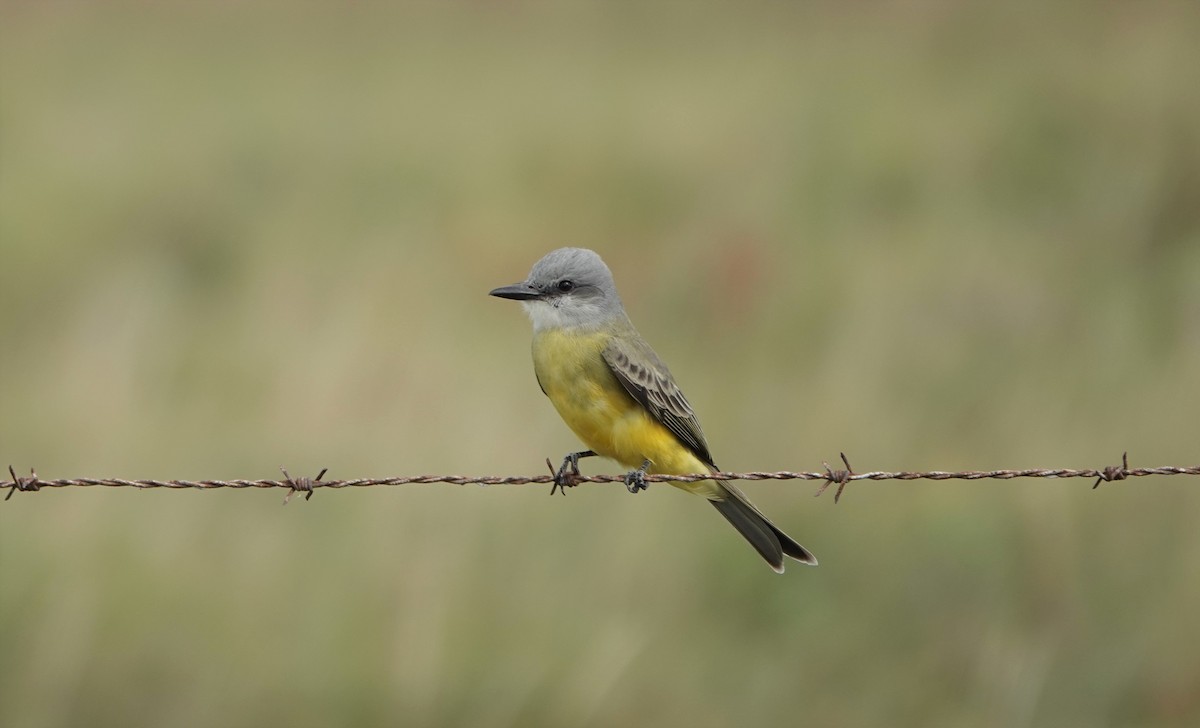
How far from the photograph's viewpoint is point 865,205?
13.1 metres

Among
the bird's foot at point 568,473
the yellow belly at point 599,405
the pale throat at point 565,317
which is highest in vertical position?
the pale throat at point 565,317

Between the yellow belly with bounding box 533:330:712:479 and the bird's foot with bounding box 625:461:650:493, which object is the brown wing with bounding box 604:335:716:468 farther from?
the bird's foot with bounding box 625:461:650:493

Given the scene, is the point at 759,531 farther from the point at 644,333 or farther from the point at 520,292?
the point at 644,333

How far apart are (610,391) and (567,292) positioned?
0.52m

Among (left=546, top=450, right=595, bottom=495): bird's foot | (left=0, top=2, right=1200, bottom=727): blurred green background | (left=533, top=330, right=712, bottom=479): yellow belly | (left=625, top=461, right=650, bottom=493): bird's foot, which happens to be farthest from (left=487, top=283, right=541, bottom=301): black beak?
(left=0, top=2, right=1200, bottom=727): blurred green background

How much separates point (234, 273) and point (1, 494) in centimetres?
426

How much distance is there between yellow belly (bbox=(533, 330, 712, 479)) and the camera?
6.11 meters

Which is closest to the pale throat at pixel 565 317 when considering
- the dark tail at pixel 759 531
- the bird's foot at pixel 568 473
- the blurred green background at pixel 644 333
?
the bird's foot at pixel 568 473

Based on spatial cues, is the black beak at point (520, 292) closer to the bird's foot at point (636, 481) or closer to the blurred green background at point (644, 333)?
the bird's foot at point (636, 481)

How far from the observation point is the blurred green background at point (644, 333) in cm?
734

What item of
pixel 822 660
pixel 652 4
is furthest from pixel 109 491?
pixel 652 4

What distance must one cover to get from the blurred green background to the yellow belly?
1609 mm

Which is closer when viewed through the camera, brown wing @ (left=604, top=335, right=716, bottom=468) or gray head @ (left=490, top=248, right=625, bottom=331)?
brown wing @ (left=604, top=335, right=716, bottom=468)

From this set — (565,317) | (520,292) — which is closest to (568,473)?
(565,317)
